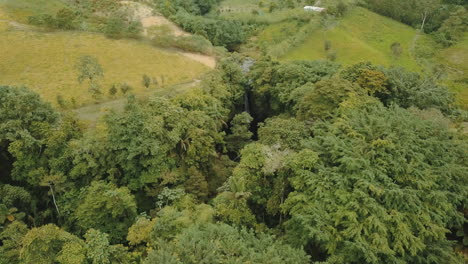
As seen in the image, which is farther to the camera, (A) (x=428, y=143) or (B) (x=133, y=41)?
(B) (x=133, y=41)

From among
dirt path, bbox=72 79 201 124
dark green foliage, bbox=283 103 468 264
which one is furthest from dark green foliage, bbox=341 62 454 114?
dirt path, bbox=72 79 201 124

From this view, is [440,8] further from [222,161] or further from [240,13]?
[222,161]

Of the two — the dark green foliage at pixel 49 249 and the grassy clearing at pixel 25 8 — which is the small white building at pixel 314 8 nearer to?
the grassy clearing at pixel 25 8

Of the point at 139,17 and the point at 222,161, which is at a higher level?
the point at 139,17

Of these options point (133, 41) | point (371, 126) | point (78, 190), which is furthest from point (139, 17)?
point (371, 126)

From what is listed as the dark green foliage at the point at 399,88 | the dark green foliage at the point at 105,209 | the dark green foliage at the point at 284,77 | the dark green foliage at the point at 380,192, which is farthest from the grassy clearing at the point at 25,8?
the dark green foliage at the point at 380,192

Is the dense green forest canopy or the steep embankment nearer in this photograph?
the dense green forest canopy

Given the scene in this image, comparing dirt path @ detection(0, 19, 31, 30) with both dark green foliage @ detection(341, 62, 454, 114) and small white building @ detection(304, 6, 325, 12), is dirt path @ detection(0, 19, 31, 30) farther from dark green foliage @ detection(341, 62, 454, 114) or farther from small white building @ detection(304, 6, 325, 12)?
small white building @ detection(304, 6, 325, 12)
